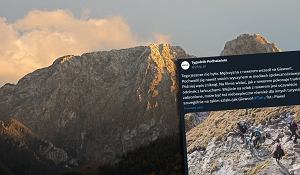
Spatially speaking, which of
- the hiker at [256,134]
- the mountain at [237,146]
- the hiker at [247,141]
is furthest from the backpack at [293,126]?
the hiker at [247,141]

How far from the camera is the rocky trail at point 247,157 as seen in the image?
47.5 feet

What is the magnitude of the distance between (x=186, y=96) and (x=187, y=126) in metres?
1.03

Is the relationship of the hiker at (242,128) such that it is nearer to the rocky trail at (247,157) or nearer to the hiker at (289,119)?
the rocky trail at (247,157)

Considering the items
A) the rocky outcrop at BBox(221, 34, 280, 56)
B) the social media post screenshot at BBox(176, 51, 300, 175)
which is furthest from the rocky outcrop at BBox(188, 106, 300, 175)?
the rocky outcrop at BBox(221, 34, 280, 56)

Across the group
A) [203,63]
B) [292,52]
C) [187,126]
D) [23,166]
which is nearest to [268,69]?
[292,52]

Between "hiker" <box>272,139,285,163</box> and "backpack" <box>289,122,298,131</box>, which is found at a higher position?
"backpack" <box>289,122,298,131</box>

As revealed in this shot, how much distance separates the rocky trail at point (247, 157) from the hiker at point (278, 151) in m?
0.09

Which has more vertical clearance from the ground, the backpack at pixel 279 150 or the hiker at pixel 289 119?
the hiker at pixel 289 119

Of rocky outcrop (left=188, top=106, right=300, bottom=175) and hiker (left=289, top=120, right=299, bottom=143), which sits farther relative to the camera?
hiker (left=289, top=120, right=299, bottom=143)

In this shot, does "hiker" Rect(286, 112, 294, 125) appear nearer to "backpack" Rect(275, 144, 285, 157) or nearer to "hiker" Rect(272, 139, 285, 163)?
"hiker" Rect(272, 139, 285, 163)

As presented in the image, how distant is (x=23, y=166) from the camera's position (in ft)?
617

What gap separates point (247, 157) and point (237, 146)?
0.45 metres

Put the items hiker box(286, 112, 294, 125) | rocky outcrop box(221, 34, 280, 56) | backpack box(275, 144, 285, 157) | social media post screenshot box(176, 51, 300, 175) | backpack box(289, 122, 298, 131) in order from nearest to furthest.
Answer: social media post screenshot box(176, 51, 300, 175) → backpack box(275, 144, 285, 157) → backpack box(289, 122, 298, 131) → hiker box(286, 112, 294, 125) → rocky outcrop box(221, 34, 280, 56)

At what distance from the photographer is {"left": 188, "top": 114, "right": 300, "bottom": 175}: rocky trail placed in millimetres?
14469
